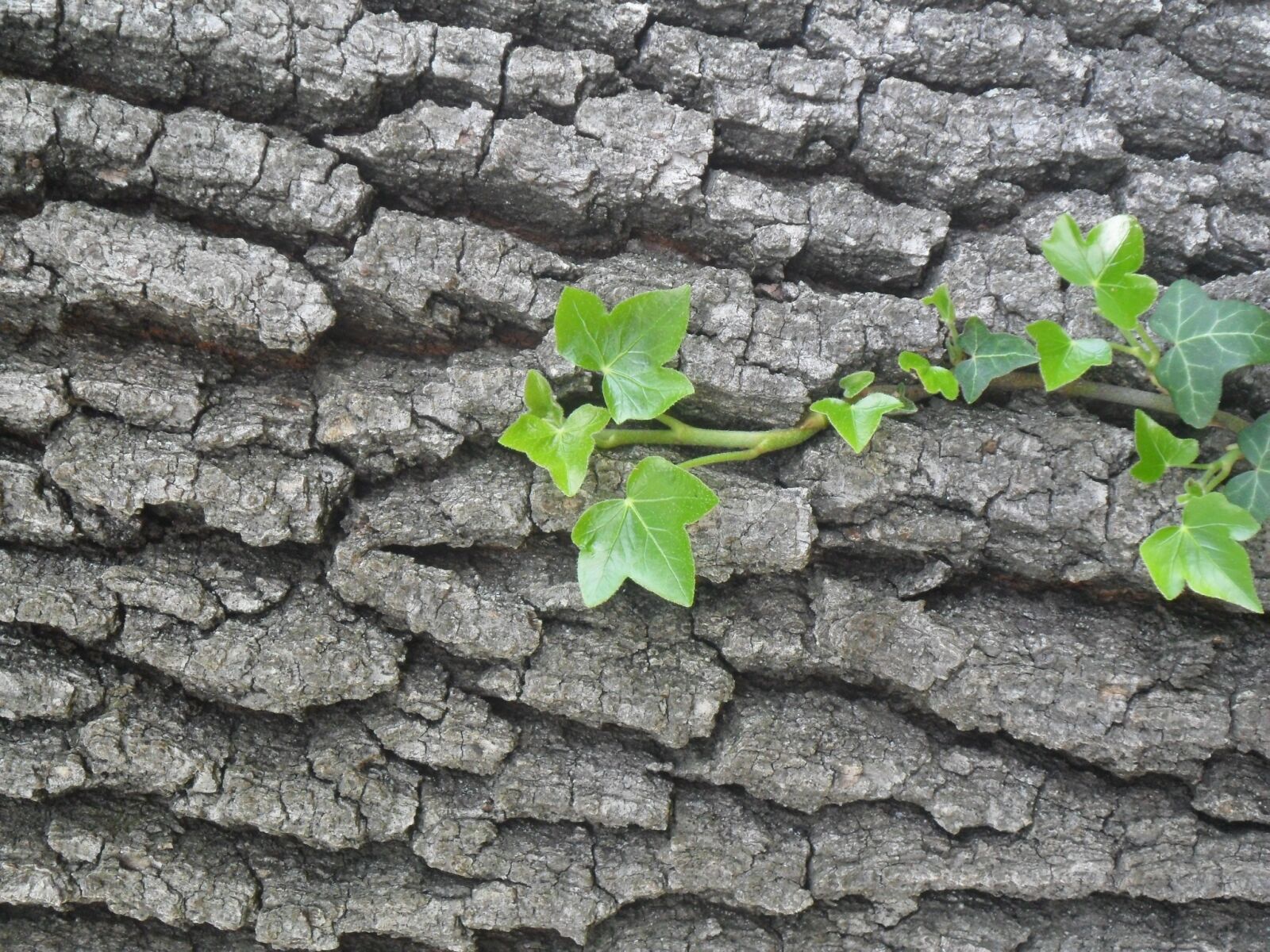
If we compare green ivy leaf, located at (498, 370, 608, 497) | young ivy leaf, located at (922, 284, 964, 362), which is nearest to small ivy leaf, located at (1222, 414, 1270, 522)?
young ivy leaf, located at (922, 284, 964, 362)

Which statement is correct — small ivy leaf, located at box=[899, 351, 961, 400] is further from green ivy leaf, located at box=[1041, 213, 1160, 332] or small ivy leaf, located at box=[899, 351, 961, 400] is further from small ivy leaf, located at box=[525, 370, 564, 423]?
small ivy leaf, located at box=[525, 370, 564, 423]

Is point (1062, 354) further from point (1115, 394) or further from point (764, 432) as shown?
point (764, 432)

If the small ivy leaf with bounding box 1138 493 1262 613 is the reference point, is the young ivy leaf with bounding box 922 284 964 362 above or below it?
above

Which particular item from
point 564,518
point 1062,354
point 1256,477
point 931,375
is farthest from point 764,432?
point 1256,477

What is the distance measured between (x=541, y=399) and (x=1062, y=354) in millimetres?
1023

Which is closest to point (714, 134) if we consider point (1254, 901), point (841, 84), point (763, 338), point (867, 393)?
point (841, 84)

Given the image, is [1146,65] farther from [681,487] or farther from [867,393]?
[681,487]

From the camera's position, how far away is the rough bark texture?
6.27 feet

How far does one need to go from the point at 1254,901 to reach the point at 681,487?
1.52 metres

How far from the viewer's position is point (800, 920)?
2.04m

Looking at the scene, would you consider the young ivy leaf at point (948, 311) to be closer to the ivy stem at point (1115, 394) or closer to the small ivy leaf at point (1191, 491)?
the ivy stem at point (1115, 394)

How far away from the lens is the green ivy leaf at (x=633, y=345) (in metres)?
1.77

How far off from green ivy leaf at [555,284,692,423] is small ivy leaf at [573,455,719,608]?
124 mm

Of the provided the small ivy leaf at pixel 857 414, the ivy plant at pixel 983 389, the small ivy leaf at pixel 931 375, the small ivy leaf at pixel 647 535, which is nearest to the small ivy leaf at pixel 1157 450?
the ivy plant at pixel 983 389
